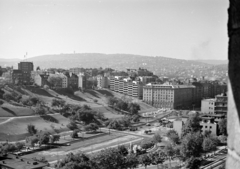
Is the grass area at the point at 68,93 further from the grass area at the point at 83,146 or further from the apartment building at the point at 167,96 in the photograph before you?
the grass area at the point at 83,146

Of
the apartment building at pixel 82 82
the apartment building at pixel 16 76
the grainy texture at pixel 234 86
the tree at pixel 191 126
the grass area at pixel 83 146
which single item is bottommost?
the grass area at pixel 83 146

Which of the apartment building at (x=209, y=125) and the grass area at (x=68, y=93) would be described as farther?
the grass area at (x=68, y=93)

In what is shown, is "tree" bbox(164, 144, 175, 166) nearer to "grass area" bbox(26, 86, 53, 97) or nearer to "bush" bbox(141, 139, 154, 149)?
"bush" bbox(141, 139, 154, 149)

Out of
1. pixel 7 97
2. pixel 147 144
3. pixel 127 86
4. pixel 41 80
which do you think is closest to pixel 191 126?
pixel 147 144

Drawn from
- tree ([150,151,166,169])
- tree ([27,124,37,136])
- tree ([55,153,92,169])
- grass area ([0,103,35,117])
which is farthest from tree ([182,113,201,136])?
grass area ([0,103,35,117])

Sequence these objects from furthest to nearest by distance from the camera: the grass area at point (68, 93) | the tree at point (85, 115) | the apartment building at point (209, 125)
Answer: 1. the grass area at point (68, 93)
2. the tree at point (85, 115)
3. the apartment building at point (209, 125)

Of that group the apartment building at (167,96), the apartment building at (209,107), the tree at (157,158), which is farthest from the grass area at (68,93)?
the tree at (157,158)

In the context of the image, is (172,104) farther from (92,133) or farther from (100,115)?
(92,133)

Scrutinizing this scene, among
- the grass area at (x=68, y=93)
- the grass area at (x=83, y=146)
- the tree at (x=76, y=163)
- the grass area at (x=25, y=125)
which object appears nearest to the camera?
the tree at (x=76, y=163)
